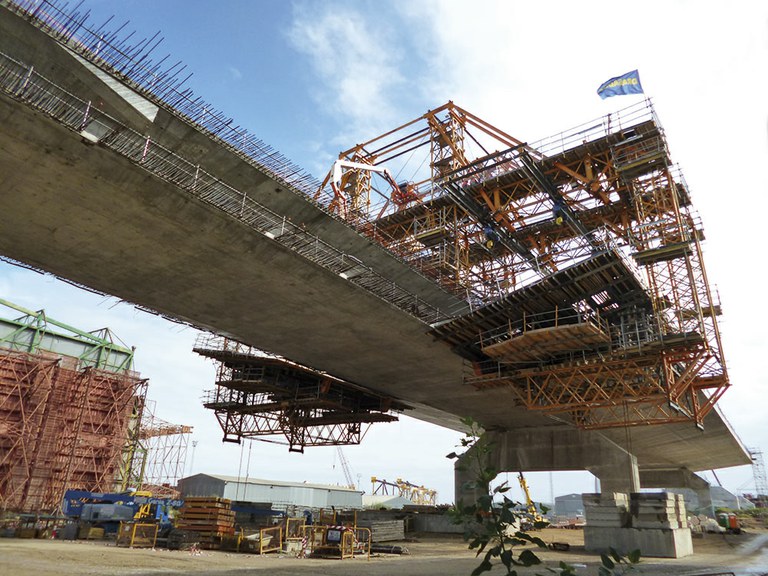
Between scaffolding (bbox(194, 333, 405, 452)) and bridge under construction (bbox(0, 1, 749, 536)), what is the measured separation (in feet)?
0.78

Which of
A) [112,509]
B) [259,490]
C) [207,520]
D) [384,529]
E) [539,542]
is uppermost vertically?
[259,490]

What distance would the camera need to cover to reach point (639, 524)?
26.2 meters

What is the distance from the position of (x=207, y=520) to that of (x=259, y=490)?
166 ft

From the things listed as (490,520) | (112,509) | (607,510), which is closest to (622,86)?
(607,510)

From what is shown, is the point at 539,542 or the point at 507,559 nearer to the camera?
the point at 539,542

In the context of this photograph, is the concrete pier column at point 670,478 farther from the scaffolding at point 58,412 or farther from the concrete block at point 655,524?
the scaffolding at point 58,412

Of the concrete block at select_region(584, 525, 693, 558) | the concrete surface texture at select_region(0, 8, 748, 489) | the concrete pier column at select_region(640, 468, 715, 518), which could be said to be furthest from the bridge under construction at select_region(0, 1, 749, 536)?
the concrete pier column at select_region(640, 468, 715, 518)

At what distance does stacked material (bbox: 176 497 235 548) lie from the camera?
25.4m

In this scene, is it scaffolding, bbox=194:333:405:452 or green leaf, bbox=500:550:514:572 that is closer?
green leaf, bbox=500:550:514:572

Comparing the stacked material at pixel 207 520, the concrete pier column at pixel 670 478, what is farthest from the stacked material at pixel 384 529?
the concrete pier column at pixel 670 478

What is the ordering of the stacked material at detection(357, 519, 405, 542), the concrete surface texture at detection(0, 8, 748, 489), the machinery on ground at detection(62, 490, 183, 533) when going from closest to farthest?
the concrete surface texture at detection(0, 8, 748, 489) → the machinery on ground at detection(62, 490, 183, 533) → the stacked material at detection(357, 519, 405, 542)

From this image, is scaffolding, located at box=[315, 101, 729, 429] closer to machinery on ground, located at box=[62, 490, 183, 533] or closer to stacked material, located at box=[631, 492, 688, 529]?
stacked material, located at box=[631, 492, 688, 529]

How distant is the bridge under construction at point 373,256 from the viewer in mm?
17000

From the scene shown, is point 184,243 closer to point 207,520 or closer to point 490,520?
point 207,520
